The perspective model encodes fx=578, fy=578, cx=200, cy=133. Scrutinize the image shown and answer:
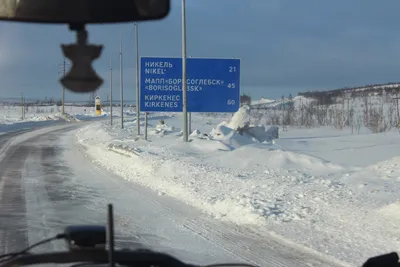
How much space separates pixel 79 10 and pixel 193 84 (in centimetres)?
2154

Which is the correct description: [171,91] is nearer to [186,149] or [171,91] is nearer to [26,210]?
[186,149]

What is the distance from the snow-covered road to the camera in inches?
293

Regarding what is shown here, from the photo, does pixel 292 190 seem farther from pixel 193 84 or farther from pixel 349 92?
pixel 349 92

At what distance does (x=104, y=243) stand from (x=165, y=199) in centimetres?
943

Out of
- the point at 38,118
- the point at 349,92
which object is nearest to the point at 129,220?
the point at 349,92

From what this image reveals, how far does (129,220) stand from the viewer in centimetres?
980

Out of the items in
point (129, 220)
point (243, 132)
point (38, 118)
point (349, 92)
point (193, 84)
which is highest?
point (349, 92)

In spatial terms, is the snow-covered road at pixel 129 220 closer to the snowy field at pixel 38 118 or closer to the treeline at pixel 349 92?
the snowy field at pixel 38 118

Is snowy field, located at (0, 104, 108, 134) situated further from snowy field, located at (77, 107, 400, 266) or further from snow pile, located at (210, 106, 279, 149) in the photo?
snowy field, located at (77, 107, 400, 266)

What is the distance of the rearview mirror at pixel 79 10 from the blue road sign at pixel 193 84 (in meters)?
21.2

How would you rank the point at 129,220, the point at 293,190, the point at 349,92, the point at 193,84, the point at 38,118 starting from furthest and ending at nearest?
the point at 38,118
the point at 349,92
the point at 193,84
the point at 293,190
the point at 129,220

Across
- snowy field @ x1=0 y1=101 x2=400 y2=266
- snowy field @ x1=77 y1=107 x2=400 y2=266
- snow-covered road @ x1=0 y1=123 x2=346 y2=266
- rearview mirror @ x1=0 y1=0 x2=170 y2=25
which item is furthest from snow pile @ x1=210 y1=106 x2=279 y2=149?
rearview mirror @ x1=0 y1=0 x2=170 y2=25

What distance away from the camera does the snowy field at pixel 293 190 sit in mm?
8117

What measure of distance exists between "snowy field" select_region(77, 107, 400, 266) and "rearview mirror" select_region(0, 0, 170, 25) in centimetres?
504
